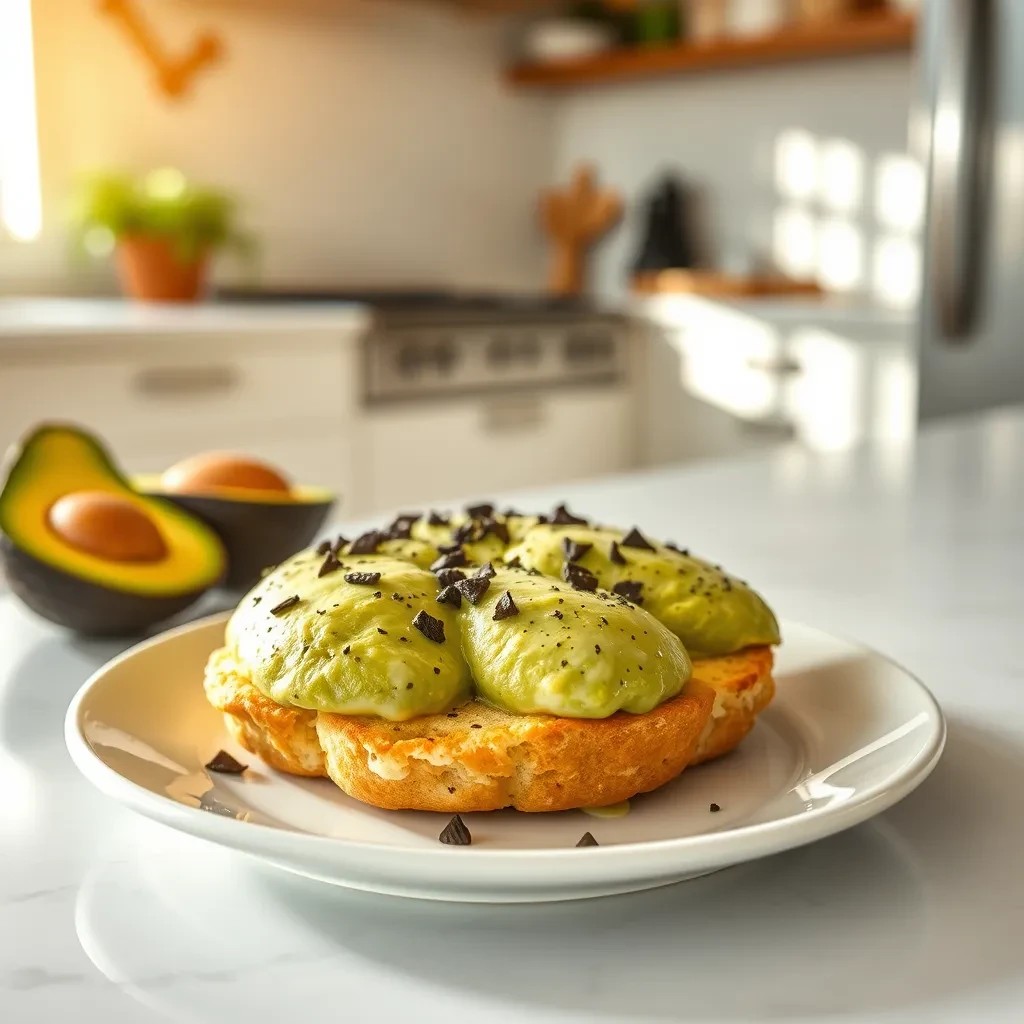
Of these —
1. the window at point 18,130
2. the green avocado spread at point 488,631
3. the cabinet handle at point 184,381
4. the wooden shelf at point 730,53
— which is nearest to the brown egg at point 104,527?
the green avocado spread at point 488,631

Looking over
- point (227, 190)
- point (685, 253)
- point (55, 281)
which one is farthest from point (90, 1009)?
point (685, 253)

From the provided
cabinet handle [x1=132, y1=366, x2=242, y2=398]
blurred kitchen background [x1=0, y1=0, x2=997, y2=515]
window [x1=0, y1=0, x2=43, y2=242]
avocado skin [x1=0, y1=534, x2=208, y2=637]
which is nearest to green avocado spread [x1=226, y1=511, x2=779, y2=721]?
avocado skin [x1=0, y1=534, x2=208, y2=637]

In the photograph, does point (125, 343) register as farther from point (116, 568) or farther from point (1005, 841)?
point (1005, 841)

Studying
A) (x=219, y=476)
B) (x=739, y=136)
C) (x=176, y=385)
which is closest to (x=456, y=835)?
(x=219, y=476)

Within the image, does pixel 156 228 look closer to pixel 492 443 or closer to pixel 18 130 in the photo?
pixel 18 130

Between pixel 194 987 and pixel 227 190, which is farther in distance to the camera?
pixel 227 190

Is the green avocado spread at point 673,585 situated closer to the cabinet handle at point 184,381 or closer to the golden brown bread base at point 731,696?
the golden brown bread base at point 731,696
